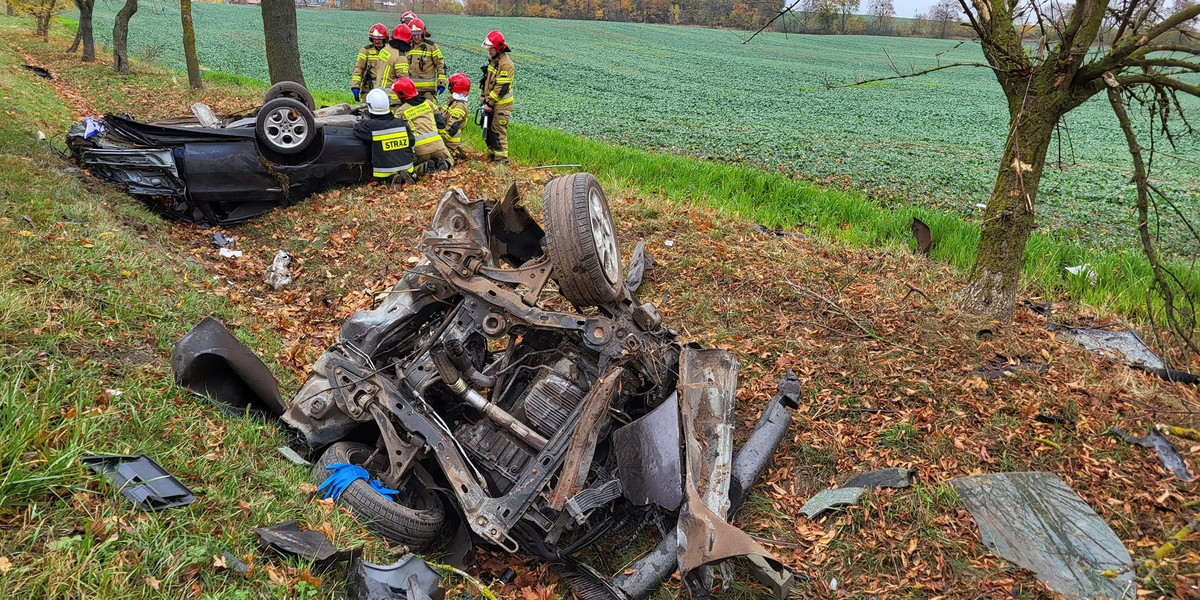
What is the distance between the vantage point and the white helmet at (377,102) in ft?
25.9

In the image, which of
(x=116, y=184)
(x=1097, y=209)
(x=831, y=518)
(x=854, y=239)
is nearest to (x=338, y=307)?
(x=116, y=184)

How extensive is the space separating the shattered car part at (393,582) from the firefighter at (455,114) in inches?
306

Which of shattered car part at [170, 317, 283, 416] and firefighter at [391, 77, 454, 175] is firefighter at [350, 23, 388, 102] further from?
shattered car part at [170, 317, 283, 416]

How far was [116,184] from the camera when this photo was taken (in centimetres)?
741

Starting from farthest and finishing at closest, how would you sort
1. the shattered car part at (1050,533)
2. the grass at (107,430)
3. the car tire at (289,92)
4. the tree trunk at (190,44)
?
the tree trunk at (190,44), the car tire at (289,92), the shattered car part at (1050,533), the grass at (107,430)

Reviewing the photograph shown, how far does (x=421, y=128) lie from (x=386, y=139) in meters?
0.74

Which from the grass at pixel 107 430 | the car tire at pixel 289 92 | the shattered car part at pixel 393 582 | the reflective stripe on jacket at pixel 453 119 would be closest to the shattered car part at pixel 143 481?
the grass at pixel 107 430

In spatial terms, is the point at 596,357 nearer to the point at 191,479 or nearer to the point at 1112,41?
the point at 191,479

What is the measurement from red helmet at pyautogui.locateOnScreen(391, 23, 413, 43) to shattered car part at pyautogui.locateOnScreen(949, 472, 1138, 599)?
9.47 metres

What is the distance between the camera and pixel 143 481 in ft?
8.99

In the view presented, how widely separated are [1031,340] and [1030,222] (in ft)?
2.91

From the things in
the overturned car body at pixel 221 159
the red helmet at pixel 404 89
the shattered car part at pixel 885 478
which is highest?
the red helmet at pixel 404 89

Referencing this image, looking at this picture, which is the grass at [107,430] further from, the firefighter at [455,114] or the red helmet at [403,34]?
the red helmet at [403,34]

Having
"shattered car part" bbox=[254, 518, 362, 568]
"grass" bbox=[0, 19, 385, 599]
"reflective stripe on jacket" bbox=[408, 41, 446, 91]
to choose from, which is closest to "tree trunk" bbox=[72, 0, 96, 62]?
"reflective stripe on jacket" bbox=[408, 41, 446, 91]
